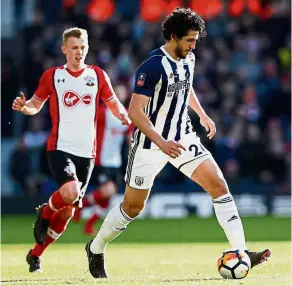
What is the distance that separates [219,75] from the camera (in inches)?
858

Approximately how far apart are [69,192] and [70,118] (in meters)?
0.83

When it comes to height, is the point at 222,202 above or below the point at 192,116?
above

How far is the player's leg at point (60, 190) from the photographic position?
378 inches

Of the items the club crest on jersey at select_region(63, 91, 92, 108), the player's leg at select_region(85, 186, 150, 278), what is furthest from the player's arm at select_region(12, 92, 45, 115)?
the player's leg at select_region(85, 186, 150, 278)

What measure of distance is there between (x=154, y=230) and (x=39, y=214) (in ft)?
20.0

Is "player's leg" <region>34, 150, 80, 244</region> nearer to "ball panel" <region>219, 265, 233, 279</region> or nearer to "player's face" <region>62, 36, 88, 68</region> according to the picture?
"player's face" <region>62, 36, 88, 68</region>

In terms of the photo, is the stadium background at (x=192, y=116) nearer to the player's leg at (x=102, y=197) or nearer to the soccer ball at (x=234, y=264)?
the player's leg at (x=102, y=197)

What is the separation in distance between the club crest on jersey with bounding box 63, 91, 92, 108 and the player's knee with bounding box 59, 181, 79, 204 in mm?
857

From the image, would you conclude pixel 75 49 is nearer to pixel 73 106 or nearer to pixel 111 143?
pixel 73 106

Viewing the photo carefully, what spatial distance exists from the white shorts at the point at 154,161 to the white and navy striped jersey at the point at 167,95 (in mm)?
69

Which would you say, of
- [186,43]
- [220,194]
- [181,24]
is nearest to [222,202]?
[220,194]

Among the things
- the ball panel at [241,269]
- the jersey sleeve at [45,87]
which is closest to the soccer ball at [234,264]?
the ball panel at [241,269]

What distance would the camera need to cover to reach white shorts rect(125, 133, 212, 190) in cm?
884

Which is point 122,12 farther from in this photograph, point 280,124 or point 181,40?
point 181,40
